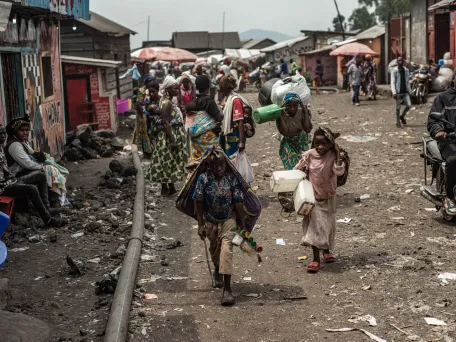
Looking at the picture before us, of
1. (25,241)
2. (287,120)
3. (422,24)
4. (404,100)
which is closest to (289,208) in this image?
(287,120)

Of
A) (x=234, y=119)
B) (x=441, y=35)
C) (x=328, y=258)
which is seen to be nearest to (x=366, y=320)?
(x=328, y=258)

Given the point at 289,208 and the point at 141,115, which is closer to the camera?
the point at 289,208

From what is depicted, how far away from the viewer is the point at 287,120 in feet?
32.6

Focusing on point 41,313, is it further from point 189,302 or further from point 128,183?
point 128,183

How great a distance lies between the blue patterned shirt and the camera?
661cm

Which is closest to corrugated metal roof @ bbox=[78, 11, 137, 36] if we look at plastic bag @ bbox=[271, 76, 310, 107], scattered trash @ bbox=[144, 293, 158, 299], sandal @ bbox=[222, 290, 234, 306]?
plastic bag @ bbox=[271, 76, 310, 107]

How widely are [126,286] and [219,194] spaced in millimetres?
1147

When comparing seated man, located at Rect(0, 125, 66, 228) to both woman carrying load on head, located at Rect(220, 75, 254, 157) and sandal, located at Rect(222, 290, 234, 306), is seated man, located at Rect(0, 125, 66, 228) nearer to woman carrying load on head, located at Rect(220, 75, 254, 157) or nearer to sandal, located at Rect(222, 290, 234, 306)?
woman carrying load on head, located at Rect(220, 75, 254, 157)

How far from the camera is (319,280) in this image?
23.2ft

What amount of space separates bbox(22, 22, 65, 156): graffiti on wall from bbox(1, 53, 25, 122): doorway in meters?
0.18

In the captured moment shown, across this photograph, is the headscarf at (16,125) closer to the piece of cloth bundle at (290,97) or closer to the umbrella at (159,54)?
the piece of cloth bundle at (290,97)

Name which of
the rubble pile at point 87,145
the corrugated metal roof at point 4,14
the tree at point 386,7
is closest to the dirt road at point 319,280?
the corrugated metal roof at point 4,14

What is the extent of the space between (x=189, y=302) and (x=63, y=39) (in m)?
22.2

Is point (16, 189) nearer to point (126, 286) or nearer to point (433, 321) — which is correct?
point (126, 286)
